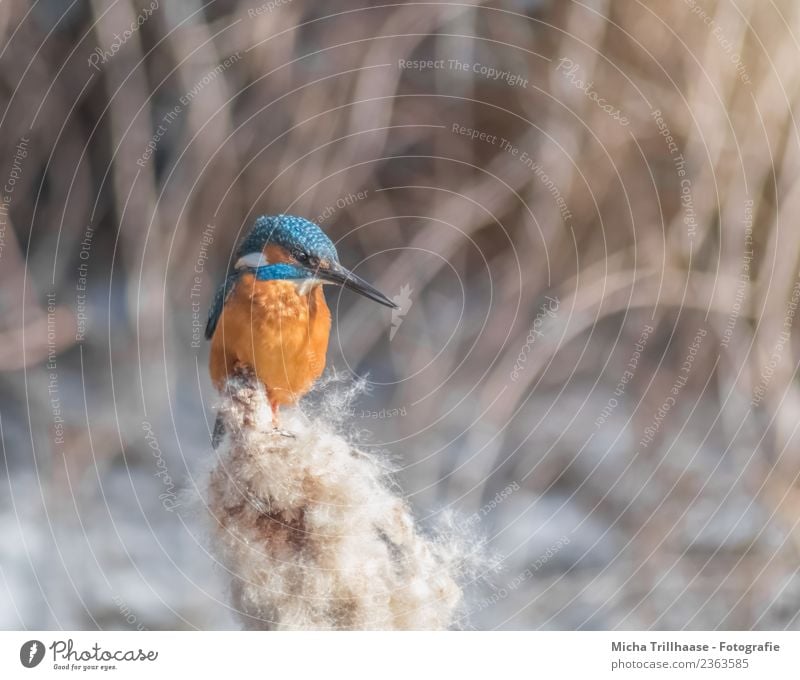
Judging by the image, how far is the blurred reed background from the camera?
75cm

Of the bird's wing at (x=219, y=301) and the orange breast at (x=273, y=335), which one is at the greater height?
the bird's wing at (x=219, y=301)

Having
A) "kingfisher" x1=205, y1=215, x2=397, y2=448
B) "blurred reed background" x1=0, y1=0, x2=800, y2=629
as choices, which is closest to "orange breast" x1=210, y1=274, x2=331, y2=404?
"kingfisher" x1=205, y1=215, x2=397, y2=448

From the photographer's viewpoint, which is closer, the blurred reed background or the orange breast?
the orange breast

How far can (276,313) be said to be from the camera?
0.49 m

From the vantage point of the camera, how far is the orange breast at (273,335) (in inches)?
19.0

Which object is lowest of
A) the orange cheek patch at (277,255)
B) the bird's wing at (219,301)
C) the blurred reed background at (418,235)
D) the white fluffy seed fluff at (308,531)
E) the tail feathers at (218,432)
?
the white fluffy seed fluff at (308,531)

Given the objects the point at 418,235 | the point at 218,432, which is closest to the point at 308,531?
the point at 218,432

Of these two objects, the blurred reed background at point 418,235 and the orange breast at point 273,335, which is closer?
the orange breast at point 273,335

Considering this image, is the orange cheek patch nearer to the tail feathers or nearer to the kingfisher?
the kingfisher

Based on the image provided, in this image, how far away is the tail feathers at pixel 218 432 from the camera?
1.55 ft

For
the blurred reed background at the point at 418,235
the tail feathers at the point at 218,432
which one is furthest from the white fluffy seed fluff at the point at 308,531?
the blurred reed background at the point at 418,235

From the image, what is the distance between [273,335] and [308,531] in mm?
135

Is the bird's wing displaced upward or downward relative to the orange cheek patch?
downward

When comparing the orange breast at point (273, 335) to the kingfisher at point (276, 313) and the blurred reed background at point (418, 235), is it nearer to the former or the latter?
the kingfisher at point (276, 313)
